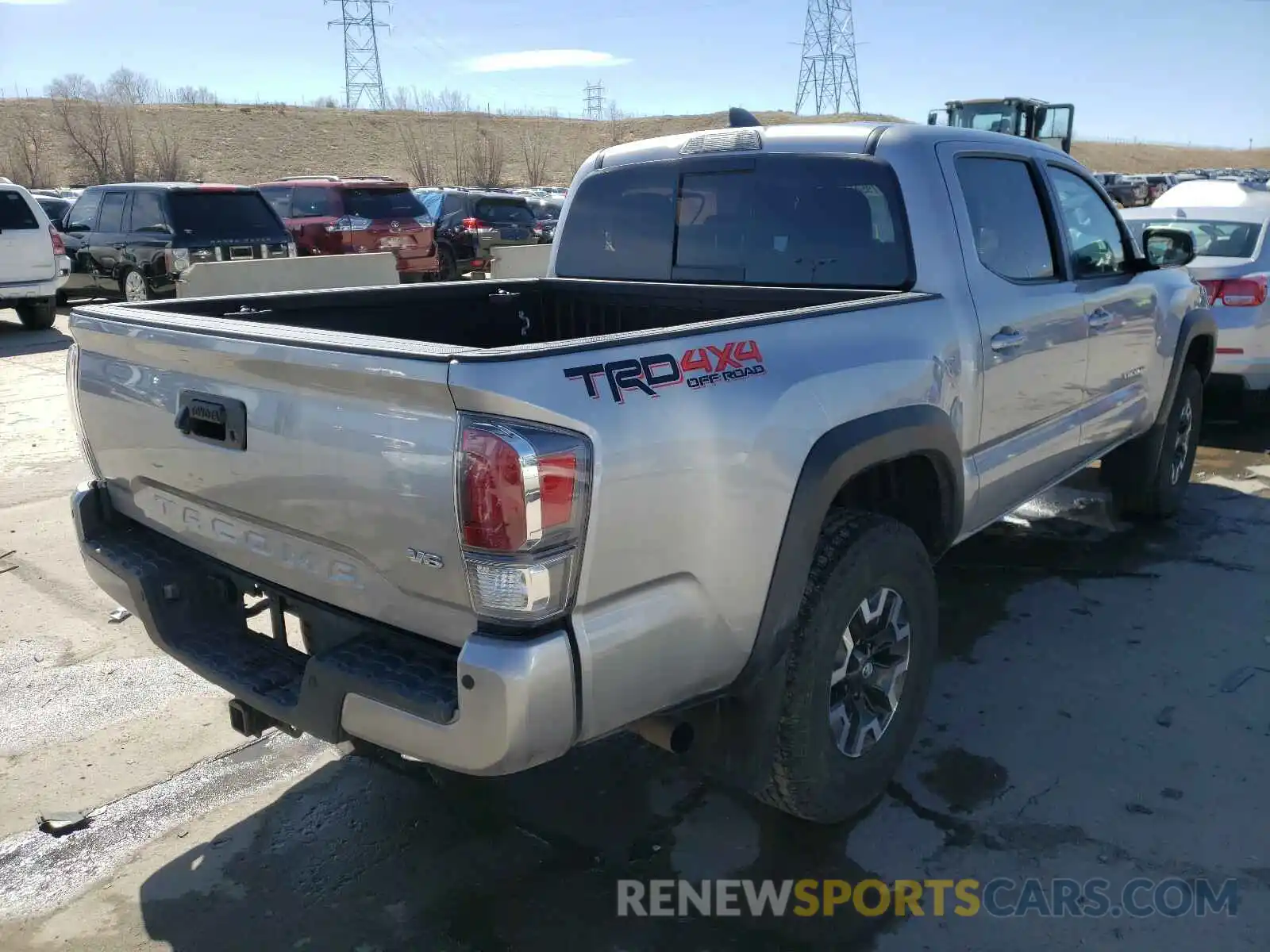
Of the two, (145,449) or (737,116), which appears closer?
(145,449)

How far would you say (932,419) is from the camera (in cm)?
307

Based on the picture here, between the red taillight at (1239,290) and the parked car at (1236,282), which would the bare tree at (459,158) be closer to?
the parked car at (1236,282)

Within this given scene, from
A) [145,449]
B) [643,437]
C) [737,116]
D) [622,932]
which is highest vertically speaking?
[737,116]

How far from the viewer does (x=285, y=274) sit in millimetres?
7238

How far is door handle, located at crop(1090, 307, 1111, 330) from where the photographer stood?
14.0 feet

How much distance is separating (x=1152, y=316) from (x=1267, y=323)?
10.4 ft

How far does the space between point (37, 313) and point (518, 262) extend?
32.0 feet

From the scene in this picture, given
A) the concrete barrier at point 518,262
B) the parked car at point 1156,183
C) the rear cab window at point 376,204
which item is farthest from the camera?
the parked car at point 1156,183

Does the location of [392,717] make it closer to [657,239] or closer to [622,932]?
[622,932]

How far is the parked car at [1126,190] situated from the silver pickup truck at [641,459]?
108 feet

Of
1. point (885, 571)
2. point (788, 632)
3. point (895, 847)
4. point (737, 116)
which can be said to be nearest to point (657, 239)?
point (737, 116)

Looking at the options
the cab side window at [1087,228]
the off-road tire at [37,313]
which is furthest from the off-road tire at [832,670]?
the off-road tire at [37,313]

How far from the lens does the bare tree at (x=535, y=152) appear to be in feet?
206

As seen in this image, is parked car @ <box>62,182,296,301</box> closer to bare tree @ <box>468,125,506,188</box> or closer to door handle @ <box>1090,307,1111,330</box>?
door handle @ <box>1090,307,1111,330</box>
